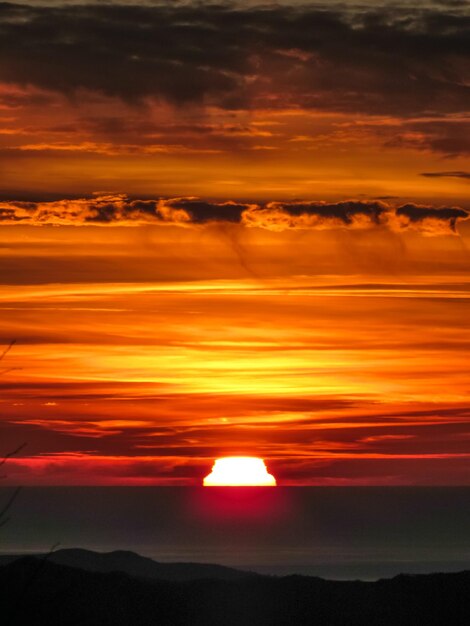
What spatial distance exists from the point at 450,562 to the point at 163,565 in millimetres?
38749

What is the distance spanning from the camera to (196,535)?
129750 millimetres

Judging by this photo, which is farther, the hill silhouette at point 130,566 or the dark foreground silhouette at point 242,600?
the hill silhouette at point 130,566

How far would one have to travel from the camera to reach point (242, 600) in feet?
139

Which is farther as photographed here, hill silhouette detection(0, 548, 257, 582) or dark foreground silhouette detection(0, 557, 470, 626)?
hill silhouette detection(0, 548, 257, 582)

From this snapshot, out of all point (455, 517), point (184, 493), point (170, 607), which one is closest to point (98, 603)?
point (170, 607)

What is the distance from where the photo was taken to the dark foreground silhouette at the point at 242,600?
39188 millimetres

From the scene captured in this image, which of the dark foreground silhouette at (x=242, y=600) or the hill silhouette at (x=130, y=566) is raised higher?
the hill silhouette at (x=130, y=566)

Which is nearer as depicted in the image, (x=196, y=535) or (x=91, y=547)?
(x=91, y=547)

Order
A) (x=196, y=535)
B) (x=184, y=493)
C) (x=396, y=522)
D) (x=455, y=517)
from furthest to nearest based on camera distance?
(x=184, y=493)
(x=455, y=517)
(x=396, y=522)
(x=196, y=535)

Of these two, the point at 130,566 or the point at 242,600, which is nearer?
the point at 242,600

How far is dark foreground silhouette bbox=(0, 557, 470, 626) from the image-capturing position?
39.2m

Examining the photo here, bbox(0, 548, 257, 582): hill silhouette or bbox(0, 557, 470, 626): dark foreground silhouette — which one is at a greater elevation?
bbox(0, 548, 257, 582): hill silhouette

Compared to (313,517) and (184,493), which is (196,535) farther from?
(184,493)

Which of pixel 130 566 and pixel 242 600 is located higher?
pixel 130 566
